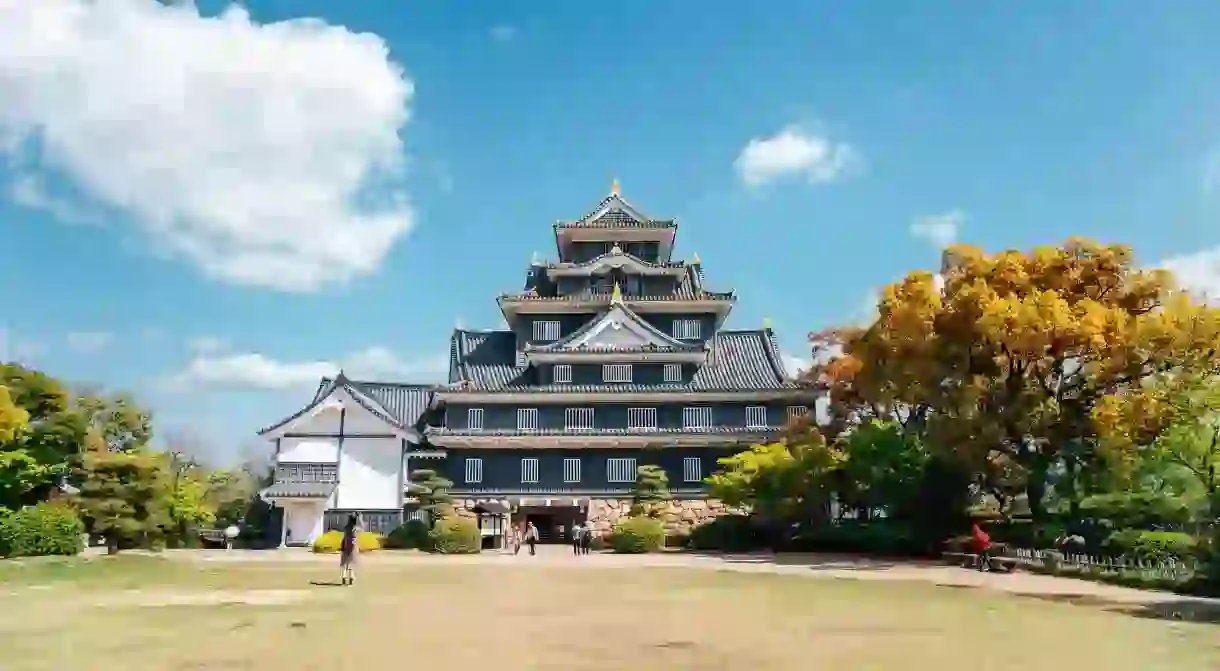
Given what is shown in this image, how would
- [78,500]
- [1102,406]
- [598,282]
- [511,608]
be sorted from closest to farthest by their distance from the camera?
[511,608], [1102,406], [78,500], [598,282]

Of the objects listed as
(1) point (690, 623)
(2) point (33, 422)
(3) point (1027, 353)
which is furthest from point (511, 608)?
(2) point (33, 422)

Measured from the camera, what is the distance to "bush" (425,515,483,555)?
34344 millimetres

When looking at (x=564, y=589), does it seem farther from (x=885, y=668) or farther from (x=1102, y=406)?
(x=1102, y=406)

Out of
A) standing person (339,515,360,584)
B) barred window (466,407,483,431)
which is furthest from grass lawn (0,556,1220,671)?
barred window (466,407,483,431)

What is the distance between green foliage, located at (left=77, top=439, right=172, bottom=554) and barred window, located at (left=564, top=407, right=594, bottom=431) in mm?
17912

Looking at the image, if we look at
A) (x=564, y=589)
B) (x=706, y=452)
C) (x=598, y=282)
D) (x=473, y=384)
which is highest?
(x=598, y=282)

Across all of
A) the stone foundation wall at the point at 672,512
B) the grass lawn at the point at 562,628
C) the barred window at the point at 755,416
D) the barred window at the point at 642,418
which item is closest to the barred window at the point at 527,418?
the barred window at the point at 642,418

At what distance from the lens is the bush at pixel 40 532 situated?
25172mm

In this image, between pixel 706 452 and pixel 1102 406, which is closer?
pixel 1102 406

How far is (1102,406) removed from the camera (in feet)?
78.1

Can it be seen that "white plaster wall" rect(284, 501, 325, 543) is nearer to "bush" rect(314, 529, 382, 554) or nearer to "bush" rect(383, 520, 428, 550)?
"bush" rect(314, 529, 382, 554)

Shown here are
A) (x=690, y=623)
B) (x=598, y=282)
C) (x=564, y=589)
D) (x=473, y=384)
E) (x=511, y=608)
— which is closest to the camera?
(x=690, y=623)

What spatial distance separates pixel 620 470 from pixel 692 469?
10.7 ft

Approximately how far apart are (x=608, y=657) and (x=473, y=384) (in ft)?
109
